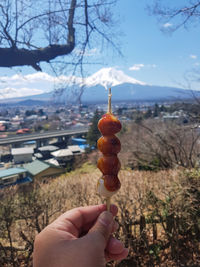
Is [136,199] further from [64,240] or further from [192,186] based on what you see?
[64,240]

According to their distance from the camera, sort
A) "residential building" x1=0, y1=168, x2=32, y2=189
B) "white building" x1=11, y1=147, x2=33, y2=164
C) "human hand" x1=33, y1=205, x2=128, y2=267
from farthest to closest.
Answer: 1. "white building" x1=11, y1=147, x2=33, y2=164
2. "residential building" x1=0, y1=168, x2=32, y2=189
3. "human hand" x1=33, y1=205, x2=128, y2=267

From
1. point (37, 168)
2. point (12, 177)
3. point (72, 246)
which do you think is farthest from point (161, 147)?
point (37, 168)

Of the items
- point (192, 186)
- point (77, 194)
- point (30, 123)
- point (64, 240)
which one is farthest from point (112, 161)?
point (30, 123)

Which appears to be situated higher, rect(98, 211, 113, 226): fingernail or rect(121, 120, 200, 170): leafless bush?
rect(98, 211, 113, 226): fingernail

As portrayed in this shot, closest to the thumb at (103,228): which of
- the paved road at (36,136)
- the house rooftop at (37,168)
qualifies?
the house rooftop at (37,168)

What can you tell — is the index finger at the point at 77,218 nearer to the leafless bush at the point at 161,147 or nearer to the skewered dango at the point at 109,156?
the skewered dango at the point at 109,156

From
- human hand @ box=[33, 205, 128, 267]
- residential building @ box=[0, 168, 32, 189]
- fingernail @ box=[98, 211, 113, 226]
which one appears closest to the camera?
human hand @ box=[33, 205, 128, 267]

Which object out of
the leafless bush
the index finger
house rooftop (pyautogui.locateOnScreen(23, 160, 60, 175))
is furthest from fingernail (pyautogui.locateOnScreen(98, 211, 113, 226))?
house rooftop (pyautogui.locateOnScreen(23, 160, 60, 175))

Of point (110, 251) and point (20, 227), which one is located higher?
point (110, 251)

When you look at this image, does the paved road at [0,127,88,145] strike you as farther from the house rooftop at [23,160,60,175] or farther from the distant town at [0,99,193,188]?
the house rooftop at [23,160,60,175]
